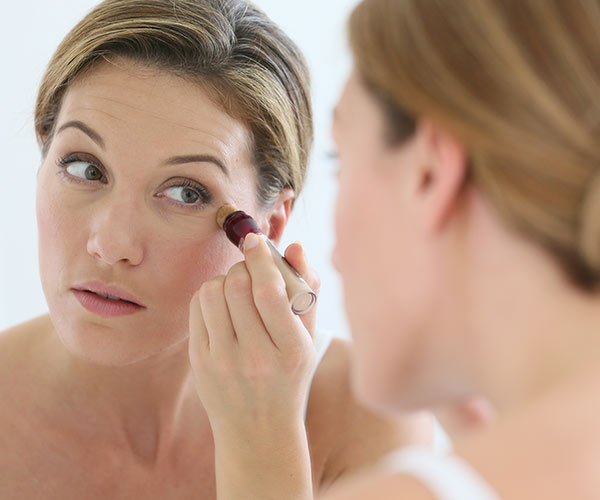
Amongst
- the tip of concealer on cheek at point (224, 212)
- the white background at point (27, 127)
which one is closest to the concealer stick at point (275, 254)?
the tip of concealer on cheek at point (224, 212)

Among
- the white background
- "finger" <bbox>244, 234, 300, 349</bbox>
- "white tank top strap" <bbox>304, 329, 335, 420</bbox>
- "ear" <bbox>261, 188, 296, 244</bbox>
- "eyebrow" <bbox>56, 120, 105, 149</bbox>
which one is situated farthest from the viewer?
the white background

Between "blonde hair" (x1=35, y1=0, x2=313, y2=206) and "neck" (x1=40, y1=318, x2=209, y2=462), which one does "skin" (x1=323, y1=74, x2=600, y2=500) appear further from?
"neck" (x1=40, y1=318, x2=209, y2=462)

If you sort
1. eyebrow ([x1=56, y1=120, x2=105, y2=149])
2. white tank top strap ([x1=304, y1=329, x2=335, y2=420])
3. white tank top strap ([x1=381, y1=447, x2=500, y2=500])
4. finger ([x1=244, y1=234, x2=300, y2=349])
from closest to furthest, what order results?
white tank top strap ([x1=381, y1=447, x2=500, y2=500])
finger ([x1=244, y1=234, x2=300, y2=349])
eyebrow ([x1=56, y1=120, x2=105, y2=149])
white tank top strap ([x1=304, y1=329, x2=335, y2=420])

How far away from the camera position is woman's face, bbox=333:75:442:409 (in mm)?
639

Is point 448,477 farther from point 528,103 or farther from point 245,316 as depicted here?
point 245,316

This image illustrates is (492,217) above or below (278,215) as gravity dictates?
below

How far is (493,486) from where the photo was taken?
0.53 m

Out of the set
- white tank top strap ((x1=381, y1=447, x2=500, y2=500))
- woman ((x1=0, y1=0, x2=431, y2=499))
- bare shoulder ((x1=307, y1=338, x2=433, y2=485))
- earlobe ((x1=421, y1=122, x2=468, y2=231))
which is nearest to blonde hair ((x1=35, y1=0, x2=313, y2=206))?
woman ((x1=0, y1=0, x2=431, y2=499))

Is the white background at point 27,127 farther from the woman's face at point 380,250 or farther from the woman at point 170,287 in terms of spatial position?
the woman's face at point 380,250

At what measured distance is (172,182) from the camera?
1145mm

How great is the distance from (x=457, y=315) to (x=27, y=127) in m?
1.72

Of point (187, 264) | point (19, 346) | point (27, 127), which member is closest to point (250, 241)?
point (187, 264)

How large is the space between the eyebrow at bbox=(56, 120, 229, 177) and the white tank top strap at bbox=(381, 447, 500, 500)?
25.9 inches

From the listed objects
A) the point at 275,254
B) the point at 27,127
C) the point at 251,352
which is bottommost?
the point at 251,352
